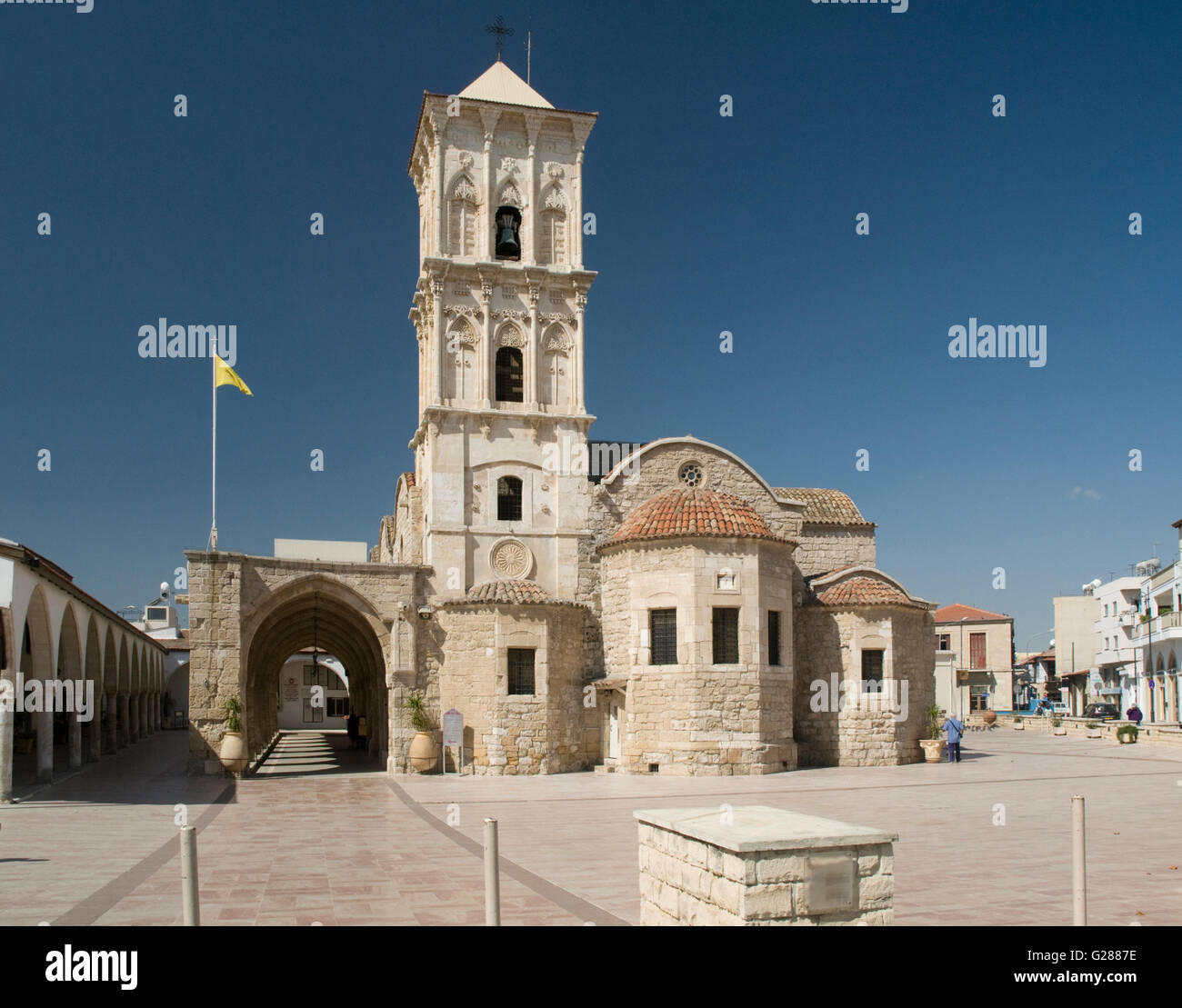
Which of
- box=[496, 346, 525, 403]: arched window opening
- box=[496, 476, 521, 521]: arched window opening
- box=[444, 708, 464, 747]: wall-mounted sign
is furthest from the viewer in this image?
box=[496, 346, 525, 403]: arched window opening

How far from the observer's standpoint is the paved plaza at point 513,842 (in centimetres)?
984

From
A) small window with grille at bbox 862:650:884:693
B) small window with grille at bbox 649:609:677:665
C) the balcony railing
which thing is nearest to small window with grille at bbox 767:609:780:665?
small window with grille at bbox 649:609:677:665

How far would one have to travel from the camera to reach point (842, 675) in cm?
2791

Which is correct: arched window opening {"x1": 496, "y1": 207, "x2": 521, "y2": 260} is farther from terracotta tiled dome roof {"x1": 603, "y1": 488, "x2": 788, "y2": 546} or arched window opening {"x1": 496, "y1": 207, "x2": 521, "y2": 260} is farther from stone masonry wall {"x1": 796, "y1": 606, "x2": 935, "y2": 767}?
stone masonry wall {"x1": 796, "y1": 606, "x2": 935, "y2": 767}

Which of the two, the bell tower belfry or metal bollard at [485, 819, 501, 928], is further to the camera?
the bell tower belfry

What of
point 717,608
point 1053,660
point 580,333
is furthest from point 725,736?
point 1053,660

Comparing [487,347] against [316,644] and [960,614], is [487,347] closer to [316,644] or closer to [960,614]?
[316,644]

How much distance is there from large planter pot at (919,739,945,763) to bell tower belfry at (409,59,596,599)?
34.2ft

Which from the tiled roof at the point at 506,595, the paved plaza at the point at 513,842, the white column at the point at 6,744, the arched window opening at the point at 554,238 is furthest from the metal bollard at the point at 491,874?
the arched window opening at the point at 554,238

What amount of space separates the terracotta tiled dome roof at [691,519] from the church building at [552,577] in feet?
0.22

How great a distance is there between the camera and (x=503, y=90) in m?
30.5

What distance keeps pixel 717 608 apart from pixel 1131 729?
63.1ft

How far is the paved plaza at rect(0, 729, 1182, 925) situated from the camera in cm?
984
